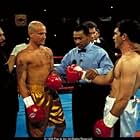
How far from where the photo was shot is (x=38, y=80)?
330 cm

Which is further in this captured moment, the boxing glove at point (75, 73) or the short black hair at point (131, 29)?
the boxing glove at point (75, 73)

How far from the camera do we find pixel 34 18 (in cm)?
1314

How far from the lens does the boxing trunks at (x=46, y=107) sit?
324cm

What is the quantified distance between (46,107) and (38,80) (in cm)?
28

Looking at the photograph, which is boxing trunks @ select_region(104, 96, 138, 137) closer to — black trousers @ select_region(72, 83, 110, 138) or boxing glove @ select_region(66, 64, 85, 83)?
boxing glove @ select_region(66, 64, 85, 83)

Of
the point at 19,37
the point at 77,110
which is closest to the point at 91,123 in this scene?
the point at 77,110

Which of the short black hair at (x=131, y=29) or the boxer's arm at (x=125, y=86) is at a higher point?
the short black hair at (x=131, y=29)

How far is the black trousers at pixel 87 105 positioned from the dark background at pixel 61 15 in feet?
27.0

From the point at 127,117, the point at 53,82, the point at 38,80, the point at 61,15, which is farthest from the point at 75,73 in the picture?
the point at 61,15

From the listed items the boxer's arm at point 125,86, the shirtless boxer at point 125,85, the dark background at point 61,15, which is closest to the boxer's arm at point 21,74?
the shirtless boxer at point 125,85

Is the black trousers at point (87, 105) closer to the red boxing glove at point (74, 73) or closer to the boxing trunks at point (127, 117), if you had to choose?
the red boxing glove at point (74, 73)

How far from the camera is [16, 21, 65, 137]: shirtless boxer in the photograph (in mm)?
3215

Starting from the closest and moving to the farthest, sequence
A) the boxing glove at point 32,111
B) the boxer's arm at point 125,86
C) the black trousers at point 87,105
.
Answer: the boxer's arm at point 125,86 < the boxing glove at point 32,111 < the black trousers at point 87,105

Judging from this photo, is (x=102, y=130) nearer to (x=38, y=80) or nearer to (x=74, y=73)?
(x=74, y=73)
